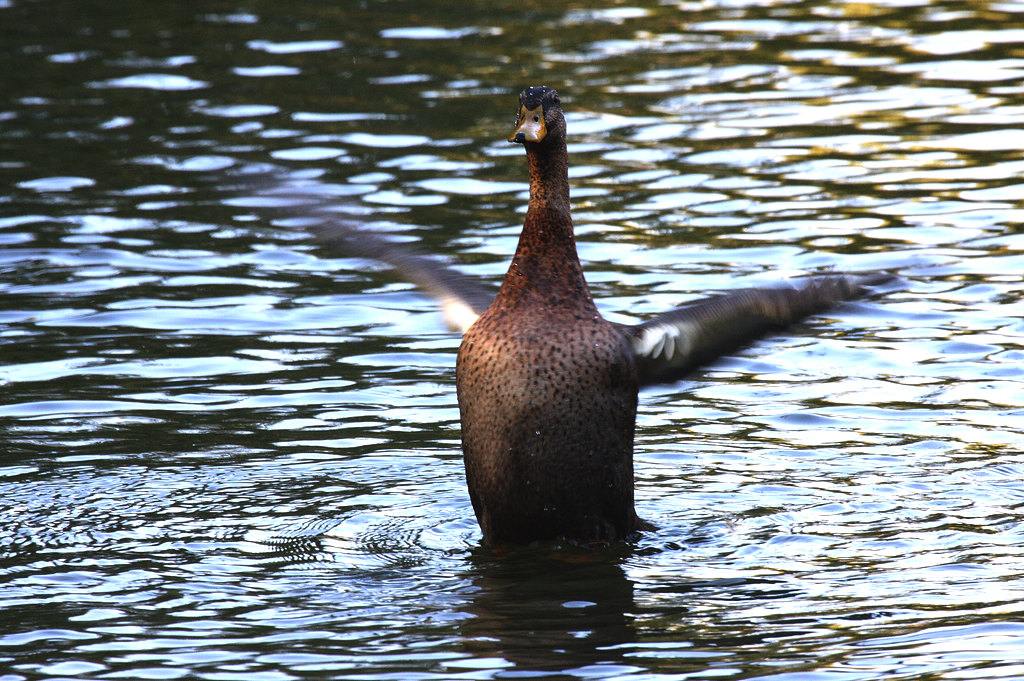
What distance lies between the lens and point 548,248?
6.16 metres

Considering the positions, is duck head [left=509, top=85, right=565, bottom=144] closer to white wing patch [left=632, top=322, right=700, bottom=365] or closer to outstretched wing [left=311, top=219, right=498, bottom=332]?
white wing patch [left=632, top=322, right=700, bottom=365]

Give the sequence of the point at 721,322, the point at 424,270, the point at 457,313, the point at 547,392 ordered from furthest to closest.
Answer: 1. the point at 424,270
2. the point at 457,313
3. the point at 721,322
4. the point at 547,392

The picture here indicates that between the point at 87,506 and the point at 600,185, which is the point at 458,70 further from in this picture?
the point at 87,506

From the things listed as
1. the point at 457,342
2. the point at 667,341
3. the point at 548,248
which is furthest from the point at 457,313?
the point at 457,342

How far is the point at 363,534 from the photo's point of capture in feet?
21.1

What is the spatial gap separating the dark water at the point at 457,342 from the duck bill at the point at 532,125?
1.12 metres

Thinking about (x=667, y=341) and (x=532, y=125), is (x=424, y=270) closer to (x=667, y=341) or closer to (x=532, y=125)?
(x=532, y=125)

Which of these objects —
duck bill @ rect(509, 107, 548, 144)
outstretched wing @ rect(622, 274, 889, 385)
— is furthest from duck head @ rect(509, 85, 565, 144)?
outstretched wing @ rect(622, 274, 889, 385)

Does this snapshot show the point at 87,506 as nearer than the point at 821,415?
Yes

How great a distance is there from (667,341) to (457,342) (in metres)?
3.20

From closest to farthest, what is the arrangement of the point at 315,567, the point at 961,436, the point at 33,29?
the point at 315,567 → the point at 961,436 → the point at 33,29

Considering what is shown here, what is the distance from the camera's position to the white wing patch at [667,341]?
6.22 metres

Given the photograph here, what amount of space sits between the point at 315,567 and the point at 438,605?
60 cm

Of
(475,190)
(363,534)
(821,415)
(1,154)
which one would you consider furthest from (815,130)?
(363,534)
